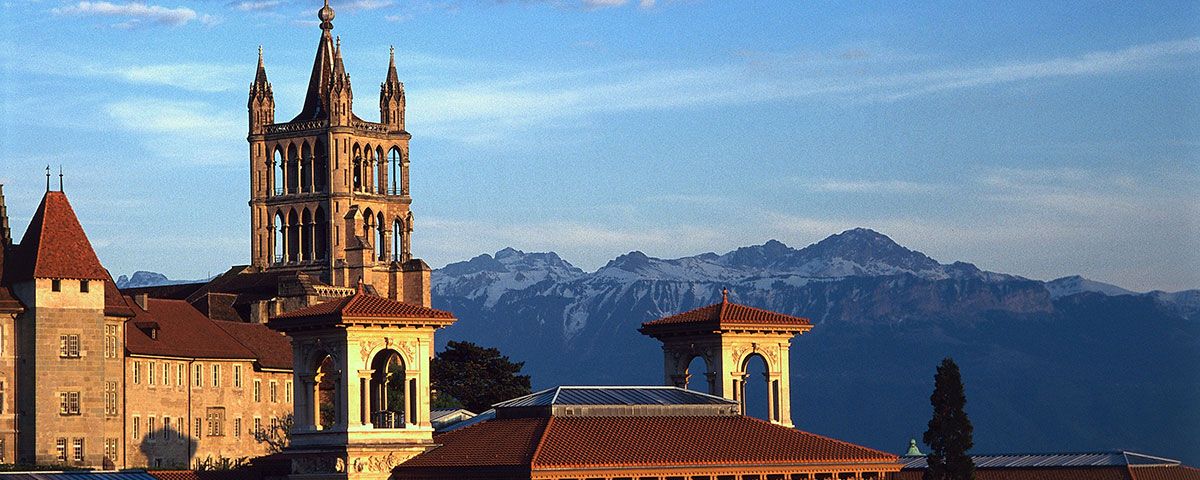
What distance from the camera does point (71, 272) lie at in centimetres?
12000

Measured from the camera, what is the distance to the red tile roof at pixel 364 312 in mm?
86938

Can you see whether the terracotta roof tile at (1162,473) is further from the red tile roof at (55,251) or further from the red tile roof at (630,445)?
the red tile roof at (55,251)

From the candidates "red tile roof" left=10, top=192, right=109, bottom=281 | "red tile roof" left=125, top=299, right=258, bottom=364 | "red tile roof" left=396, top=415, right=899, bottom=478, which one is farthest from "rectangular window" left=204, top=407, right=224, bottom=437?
"red tile roof" left=396, top=415, right=899, bottom=478

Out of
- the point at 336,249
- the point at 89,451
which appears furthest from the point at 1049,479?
the point at 336,249

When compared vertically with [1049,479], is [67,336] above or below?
above

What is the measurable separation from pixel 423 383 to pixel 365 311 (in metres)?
3.71

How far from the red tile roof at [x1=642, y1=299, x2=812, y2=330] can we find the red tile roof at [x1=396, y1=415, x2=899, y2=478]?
8.71 metres

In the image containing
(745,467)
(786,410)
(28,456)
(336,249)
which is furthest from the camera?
(336,249)

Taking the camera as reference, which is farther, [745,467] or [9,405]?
[9,405]

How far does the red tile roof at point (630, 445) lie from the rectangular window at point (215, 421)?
191 ft

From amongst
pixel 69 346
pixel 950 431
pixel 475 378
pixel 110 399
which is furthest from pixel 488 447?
pixel 475 378

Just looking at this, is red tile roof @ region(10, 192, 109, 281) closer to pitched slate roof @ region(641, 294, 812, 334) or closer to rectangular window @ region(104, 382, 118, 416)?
rectangular window @ region(104, 382, 118, 416)

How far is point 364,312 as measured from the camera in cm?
8719

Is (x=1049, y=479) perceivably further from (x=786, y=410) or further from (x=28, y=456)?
(x=28, y=456)
